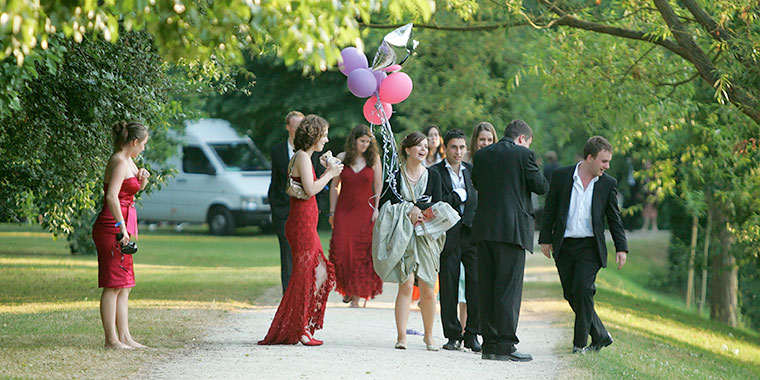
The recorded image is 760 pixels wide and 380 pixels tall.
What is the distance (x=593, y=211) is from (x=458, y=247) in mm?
1286

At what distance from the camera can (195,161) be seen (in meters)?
28.9

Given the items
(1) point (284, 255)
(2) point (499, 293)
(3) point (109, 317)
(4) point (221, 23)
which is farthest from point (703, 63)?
(4) point (221, 23)

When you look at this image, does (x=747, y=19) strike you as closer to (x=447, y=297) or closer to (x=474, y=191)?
(x=474, y=191)

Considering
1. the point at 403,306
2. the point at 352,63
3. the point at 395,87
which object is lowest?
the point at 403,306

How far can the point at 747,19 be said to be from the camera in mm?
10758

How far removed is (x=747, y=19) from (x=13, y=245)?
16.8 m

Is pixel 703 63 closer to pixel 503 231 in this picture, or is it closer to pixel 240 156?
pixel 503 231

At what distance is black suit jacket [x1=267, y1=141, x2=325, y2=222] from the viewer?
449 inches

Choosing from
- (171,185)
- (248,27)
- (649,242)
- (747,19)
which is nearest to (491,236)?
(248,27)

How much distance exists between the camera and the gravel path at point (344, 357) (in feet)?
23.9

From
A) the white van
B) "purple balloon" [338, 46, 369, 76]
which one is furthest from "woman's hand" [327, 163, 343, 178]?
the white van

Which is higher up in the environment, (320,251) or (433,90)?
(433,90)

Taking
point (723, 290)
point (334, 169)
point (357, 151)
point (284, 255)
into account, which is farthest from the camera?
point (723, 290)

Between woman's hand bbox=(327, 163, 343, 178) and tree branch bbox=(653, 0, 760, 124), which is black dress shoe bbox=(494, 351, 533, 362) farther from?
tree branch bbox=(653, 0, 760, 124)
